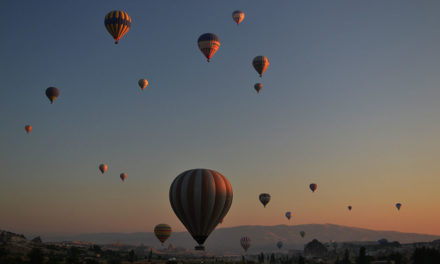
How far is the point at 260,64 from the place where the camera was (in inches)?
3939

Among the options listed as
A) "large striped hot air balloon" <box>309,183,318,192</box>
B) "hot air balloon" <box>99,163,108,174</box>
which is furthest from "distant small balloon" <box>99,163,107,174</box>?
"large striped hot air balloon" <box>309,183,318,192</box>

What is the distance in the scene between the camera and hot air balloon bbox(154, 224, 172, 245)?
397ft

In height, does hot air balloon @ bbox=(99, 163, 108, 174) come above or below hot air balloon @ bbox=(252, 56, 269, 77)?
below

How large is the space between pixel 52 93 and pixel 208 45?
37371 mm

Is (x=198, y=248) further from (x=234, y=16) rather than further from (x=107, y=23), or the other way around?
(x=234, y=16)

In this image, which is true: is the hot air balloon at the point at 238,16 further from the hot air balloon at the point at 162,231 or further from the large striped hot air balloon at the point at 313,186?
the large striped hot air balloon at the point at 313,186

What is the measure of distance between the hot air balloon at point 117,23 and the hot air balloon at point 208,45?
1381 cm

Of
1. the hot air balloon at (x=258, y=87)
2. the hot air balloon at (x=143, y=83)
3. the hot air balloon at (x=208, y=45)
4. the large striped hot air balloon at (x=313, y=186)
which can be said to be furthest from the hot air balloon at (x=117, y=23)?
the large striped hot air balloon at (x=313, y=186)

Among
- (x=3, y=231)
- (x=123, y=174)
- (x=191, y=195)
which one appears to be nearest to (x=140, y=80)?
(x=123, y=174)

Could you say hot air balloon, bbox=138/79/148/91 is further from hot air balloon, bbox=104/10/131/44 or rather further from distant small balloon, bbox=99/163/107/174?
distant small balloon, bbox=99/163/107/174

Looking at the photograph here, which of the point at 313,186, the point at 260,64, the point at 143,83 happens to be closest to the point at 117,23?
the point at 143,83

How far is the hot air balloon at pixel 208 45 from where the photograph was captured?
285 ft

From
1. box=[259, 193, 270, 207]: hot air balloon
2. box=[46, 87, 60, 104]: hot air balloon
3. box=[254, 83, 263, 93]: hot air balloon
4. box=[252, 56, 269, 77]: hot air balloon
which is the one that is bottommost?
box=[259, 193, 270, 207]: hot air balloon

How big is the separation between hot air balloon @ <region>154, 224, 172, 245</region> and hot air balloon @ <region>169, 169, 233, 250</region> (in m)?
53.9
